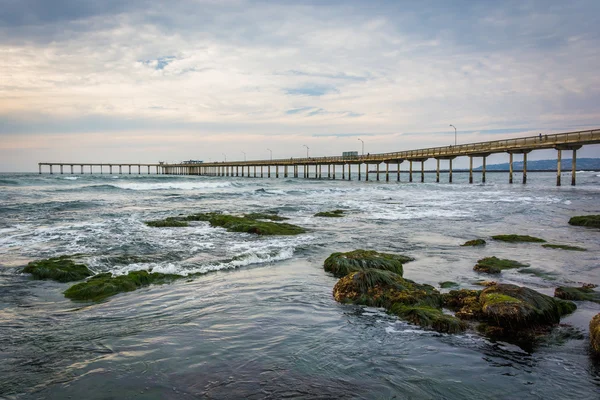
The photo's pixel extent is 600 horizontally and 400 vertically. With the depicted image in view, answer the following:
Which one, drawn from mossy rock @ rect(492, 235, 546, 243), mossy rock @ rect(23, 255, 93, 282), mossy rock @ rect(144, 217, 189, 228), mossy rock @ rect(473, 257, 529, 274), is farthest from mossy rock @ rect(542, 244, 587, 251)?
mossy rock @ rect(144, 217, 189, 228)

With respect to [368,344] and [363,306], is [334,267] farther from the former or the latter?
[368,344]

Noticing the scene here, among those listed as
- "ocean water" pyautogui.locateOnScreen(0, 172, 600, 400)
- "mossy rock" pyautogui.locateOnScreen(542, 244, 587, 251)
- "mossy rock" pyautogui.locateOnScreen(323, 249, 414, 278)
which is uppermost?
"mossy rock" pyautogui.locateOnScreen(323, 249, 414, 278)

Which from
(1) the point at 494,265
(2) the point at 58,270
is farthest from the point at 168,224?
(1) the point at 494,265

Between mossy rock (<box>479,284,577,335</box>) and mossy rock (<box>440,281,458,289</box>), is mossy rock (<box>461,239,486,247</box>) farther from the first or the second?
mossy rock (<box>479,284,577,335</box>)

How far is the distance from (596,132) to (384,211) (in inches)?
1121

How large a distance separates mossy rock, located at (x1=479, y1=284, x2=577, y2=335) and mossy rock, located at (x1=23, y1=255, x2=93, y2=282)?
8.54 metres

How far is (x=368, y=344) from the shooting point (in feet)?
18.7

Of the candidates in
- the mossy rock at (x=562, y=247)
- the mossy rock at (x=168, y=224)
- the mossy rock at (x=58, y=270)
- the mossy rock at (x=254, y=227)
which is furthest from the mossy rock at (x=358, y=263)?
the mossy rock at (x=168, y=224)

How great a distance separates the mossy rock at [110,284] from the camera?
26.9 feet

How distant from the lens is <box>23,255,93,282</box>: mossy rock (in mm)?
9531

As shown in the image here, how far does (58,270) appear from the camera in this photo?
973 centimetres

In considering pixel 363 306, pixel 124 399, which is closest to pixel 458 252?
pixel 363 306

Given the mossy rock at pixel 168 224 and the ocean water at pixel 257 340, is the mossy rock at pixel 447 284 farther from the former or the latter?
the mossy rock at pixel 168 224

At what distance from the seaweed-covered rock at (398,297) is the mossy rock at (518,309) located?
548 millimetres
